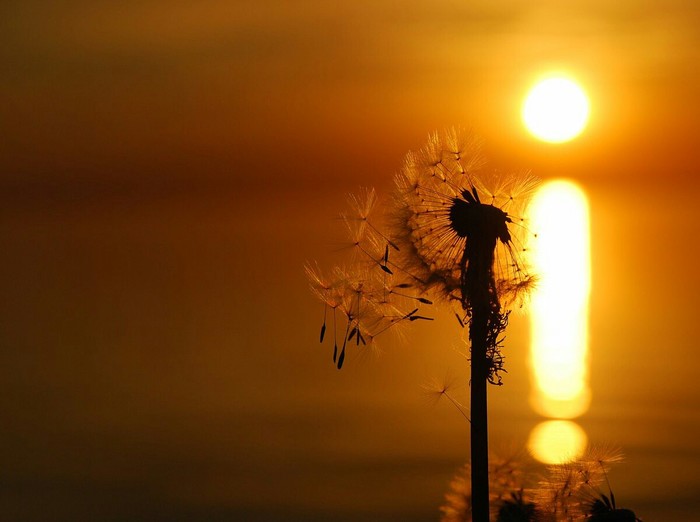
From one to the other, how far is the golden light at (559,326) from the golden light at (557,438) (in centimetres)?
170

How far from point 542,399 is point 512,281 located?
37200mm

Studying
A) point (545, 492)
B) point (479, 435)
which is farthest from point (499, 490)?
point (479, 435)

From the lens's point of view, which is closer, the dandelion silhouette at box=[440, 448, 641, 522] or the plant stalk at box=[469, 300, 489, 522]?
the plant stalk at box=[469, 300, 489, 522]

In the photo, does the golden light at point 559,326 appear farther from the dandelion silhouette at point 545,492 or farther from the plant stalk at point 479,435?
the plant stalk at point 479,435

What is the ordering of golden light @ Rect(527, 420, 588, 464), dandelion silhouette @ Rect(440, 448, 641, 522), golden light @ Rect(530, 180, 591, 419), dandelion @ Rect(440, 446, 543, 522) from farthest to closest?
golden light @ Rect(527, 420, 588, 464) < golden light @ Rect(530, 180, 591, 419) < dandelion @ Rect(440, 446, 543, 522) < dandelion silhouette @ Rect(440, 448, 641, 522)

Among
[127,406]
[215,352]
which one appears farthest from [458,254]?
Answer: [215,352]

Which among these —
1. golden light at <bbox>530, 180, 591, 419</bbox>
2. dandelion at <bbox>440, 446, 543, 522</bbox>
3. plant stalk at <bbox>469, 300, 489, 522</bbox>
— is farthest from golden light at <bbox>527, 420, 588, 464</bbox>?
plant stalk at <bbox>469, 300, 489, 522</bbox>

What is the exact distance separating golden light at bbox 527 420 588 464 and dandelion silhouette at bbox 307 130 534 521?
23904mm

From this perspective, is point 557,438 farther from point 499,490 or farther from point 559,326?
point 559,326

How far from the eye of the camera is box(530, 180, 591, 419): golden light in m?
15.5

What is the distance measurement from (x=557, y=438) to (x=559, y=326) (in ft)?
109

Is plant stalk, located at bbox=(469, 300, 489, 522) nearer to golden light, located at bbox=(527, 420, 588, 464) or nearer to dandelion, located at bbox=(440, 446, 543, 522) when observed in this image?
dandelion, located at bbox=(440, 446, 543, 522)

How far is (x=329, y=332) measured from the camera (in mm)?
50750

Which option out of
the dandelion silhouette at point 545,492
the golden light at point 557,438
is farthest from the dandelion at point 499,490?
the golden light at point 557,438
